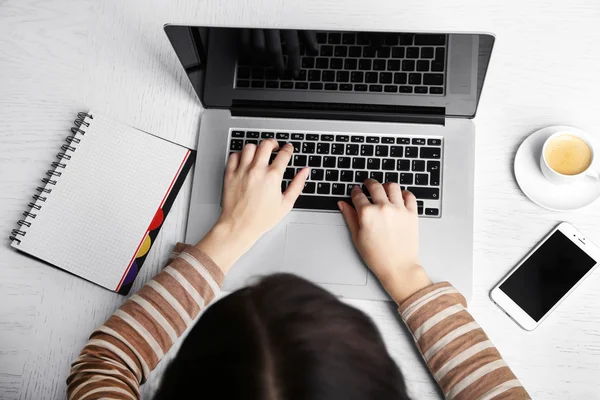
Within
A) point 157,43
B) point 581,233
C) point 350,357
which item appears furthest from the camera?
point 157,43

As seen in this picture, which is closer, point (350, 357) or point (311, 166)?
point (350, 357)

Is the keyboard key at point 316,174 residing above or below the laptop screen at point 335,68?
below

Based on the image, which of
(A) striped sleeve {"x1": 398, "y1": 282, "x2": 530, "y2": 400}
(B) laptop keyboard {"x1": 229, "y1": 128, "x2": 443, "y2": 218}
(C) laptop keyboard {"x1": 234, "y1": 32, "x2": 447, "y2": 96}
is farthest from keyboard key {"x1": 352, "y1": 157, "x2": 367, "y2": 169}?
(A) striped sleeve {"x1": 398, "y1": 282, "x2": 530, "y2": 400}

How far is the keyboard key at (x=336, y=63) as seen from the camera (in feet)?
2.36

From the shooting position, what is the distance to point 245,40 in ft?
2.25

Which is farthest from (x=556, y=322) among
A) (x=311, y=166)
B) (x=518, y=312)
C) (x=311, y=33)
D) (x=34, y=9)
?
(x=34, y=9)

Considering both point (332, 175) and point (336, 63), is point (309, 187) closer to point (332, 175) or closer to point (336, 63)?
point (332, 175)

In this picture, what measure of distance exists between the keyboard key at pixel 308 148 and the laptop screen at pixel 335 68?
6 centimetres

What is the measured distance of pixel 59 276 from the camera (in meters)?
0.78

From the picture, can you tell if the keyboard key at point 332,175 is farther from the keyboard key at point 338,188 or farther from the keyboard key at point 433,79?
the keyboard key at point 433,79

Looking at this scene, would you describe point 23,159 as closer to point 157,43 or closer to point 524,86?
point 157,43

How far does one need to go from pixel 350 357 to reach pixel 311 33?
0.42 m

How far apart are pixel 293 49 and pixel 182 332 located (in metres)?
0.42

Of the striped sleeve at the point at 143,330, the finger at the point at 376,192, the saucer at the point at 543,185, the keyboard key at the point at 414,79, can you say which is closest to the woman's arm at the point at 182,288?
the striped sleeve at the point at 143,330
